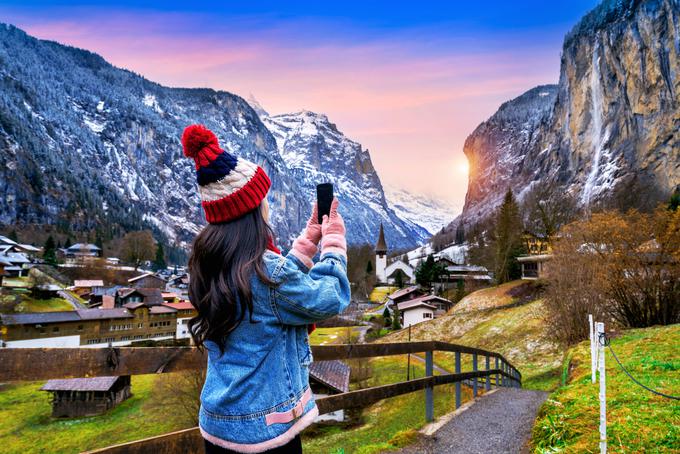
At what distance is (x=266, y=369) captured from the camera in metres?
2.12

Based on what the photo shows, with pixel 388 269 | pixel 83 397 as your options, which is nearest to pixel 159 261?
pixel 388 269

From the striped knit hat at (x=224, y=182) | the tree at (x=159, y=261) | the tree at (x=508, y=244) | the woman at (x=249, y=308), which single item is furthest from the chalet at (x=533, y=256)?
the tree at (x=159, y=261)

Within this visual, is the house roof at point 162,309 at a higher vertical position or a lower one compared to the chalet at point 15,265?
lower

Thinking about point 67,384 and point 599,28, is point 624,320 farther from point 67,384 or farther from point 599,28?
point 599,28

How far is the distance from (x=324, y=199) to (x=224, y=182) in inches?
23.5

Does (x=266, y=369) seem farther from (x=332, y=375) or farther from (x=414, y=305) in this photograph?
(x=414, y=305)

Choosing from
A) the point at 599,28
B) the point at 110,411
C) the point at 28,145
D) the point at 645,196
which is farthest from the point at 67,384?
the point at 28,145

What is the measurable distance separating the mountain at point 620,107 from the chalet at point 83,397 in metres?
73.1

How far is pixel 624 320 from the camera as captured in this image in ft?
66.1

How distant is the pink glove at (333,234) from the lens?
2.36 metres

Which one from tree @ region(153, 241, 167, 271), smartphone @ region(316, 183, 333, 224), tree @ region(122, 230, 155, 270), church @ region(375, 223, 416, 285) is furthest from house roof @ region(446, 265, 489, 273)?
tree @ region(153, 241, 167, 271)

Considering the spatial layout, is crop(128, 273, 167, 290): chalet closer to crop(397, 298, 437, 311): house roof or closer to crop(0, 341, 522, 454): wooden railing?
crop(397, 298, 437, 311): house roof

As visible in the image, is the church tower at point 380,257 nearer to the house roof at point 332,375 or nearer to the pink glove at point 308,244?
the house roof at point 332,375

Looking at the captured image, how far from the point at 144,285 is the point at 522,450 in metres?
87.8
